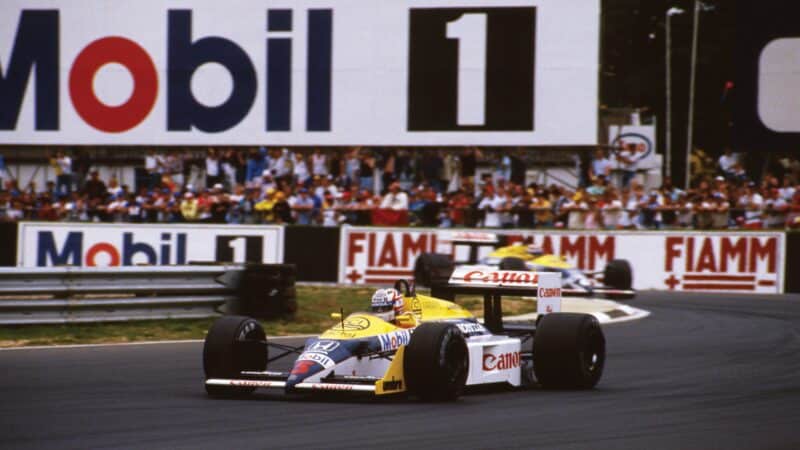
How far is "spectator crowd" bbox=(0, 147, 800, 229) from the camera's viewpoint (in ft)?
82.9

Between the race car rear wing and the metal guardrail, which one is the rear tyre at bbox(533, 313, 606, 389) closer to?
the race car rear wing

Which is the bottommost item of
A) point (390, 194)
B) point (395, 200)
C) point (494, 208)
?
point (494, 208)

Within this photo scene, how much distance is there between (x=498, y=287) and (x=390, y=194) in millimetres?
13857

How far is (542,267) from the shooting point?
21.9 m

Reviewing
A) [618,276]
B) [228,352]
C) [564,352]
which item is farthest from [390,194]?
[228,352]

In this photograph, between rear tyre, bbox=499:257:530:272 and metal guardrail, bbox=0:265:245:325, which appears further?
rear tyre, bbox=499:257:530:272

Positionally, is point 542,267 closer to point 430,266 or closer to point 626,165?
point 430,266

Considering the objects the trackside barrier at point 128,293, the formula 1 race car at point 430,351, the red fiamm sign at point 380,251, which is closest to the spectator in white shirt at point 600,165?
the red fiamm sign at point 380,251

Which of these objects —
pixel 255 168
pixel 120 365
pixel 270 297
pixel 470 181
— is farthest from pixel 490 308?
pixel 255 168

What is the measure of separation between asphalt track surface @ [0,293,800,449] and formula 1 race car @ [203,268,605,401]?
0.16m

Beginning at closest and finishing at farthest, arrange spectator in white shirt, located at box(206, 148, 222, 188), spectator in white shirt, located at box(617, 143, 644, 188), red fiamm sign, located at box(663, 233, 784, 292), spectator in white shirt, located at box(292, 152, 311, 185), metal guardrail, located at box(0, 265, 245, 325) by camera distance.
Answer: metal guardrail, located at box(0, 265, 245, 325) < red fiamm sign, located at box(663, 233, 784, 292) < spectator in white shirt, located at box(292, 152, 311, 185) < spectator in white shirt, located at box(617, 143, 644, 188) < spectator in white shirt, located at box(206, 148, 222, 188)

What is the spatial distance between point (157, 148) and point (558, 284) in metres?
18.0

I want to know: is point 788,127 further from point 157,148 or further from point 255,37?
point 157,148

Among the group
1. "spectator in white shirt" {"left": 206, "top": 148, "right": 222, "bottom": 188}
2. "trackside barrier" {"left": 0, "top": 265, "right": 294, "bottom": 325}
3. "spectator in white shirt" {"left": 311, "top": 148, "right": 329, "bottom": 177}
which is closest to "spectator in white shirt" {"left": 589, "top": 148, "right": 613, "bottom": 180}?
"spectator in white shirt" {"left": 311, "top": 148, "right": 329, "bottom": 177}
